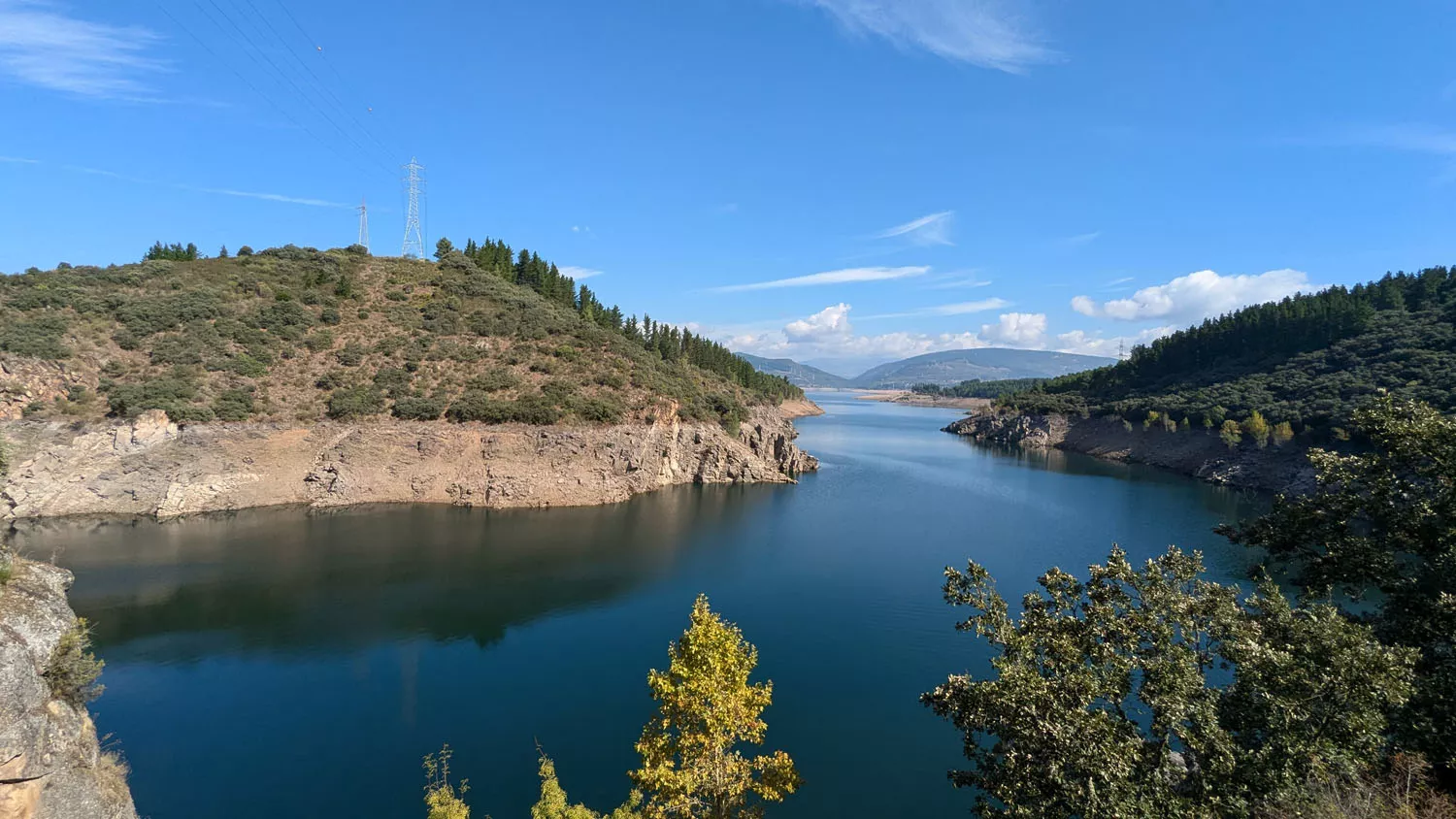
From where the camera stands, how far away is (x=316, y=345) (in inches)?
2132

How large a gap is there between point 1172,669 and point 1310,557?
8.75 m

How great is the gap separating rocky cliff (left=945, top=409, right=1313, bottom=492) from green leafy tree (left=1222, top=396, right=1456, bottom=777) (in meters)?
60.3

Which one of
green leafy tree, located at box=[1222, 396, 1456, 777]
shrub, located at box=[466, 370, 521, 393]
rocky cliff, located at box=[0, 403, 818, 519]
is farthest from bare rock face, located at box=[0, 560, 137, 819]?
shrub, located at box=[466, 370, 521, 393]

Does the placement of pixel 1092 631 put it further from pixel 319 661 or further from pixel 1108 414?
pixel 1108 414

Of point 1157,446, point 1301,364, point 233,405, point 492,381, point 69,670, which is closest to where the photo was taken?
point 69,670

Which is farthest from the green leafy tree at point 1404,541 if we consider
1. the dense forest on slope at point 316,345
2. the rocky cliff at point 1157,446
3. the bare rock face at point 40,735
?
the rocky cliff at point 1157,446

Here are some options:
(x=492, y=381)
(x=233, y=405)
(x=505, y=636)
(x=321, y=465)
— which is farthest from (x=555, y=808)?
(x=233, y=405)

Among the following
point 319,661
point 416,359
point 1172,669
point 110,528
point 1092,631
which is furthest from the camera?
point 416,359

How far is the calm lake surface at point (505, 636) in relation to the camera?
708 inches

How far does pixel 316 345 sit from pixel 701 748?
57.0 metres

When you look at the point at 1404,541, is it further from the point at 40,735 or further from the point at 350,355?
the point at 350,355

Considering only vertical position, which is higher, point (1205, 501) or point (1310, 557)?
point (1310, 557)

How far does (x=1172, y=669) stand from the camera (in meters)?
8.65

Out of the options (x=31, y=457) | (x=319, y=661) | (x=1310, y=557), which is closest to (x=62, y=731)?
(x=319, y=661)
